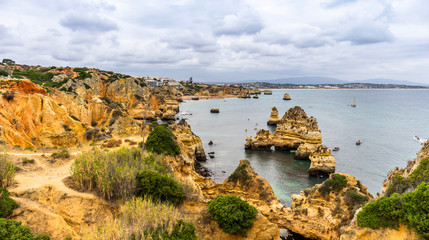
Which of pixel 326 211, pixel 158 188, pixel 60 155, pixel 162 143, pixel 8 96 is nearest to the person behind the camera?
pixel 158 188

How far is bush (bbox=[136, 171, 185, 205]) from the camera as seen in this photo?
12383mm

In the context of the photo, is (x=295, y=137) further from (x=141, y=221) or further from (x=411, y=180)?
(x=141, y=221)

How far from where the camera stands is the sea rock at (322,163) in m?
35.1

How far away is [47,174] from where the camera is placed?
14.5m

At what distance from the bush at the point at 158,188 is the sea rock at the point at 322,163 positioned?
89.9ft

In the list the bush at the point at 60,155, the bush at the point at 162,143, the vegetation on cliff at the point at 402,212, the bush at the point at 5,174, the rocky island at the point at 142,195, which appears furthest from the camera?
the bush at the point at 162,143

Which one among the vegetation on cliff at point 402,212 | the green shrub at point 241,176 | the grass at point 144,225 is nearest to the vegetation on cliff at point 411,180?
the vegetation on cliff at point 402,212

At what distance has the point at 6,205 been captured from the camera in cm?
931

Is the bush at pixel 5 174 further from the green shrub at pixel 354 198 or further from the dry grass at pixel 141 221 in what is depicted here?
the green shrub at pixel 354 198

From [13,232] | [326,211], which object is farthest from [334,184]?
[13,232]

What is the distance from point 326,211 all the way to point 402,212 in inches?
297

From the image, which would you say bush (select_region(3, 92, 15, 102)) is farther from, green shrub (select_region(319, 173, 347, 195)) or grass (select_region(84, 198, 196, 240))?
green shrub (select_region(319, 173, 347, 195))

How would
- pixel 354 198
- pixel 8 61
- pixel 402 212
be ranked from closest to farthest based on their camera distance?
pixel 402 212
pixel 354 198
pixel 8 61

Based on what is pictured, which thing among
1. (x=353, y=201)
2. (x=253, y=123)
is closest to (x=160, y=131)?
(x=353, y=201)
